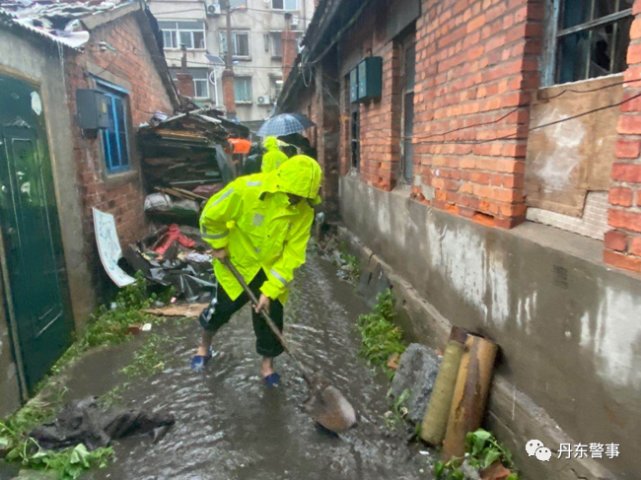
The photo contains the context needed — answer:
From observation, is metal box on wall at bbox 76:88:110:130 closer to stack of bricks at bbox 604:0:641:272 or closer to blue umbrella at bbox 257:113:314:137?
blue umbrella at bbox 257:113:314:137

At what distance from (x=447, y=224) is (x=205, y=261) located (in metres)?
3.83

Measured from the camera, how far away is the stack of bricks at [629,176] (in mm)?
1679

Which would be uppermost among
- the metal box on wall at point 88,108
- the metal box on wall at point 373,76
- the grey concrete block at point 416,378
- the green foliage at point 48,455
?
the metal box on wall at point 373,76

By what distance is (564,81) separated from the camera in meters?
2.41

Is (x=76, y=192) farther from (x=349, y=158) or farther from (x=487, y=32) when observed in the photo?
(x=349, y=158)

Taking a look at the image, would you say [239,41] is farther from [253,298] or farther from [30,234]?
[253,298]

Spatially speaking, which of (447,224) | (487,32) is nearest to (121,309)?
(447,224)

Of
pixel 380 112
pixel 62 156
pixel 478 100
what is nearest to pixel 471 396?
pixel 478 100

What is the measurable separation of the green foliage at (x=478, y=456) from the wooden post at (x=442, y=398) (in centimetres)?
18

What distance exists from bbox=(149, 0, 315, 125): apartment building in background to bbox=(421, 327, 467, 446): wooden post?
2723 centimetres

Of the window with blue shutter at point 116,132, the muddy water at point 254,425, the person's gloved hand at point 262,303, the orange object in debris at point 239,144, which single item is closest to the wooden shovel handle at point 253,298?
the person's gloved hand at point 262,303

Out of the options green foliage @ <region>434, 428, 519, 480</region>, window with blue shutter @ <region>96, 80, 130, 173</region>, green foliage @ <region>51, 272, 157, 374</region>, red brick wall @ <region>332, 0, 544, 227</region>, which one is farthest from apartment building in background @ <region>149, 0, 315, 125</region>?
green foliage @ <region>434, 428, 519, 480</region>

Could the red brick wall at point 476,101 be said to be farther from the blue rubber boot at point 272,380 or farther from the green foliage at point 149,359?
the green foliage at point 149,359

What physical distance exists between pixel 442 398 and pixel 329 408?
712mm
